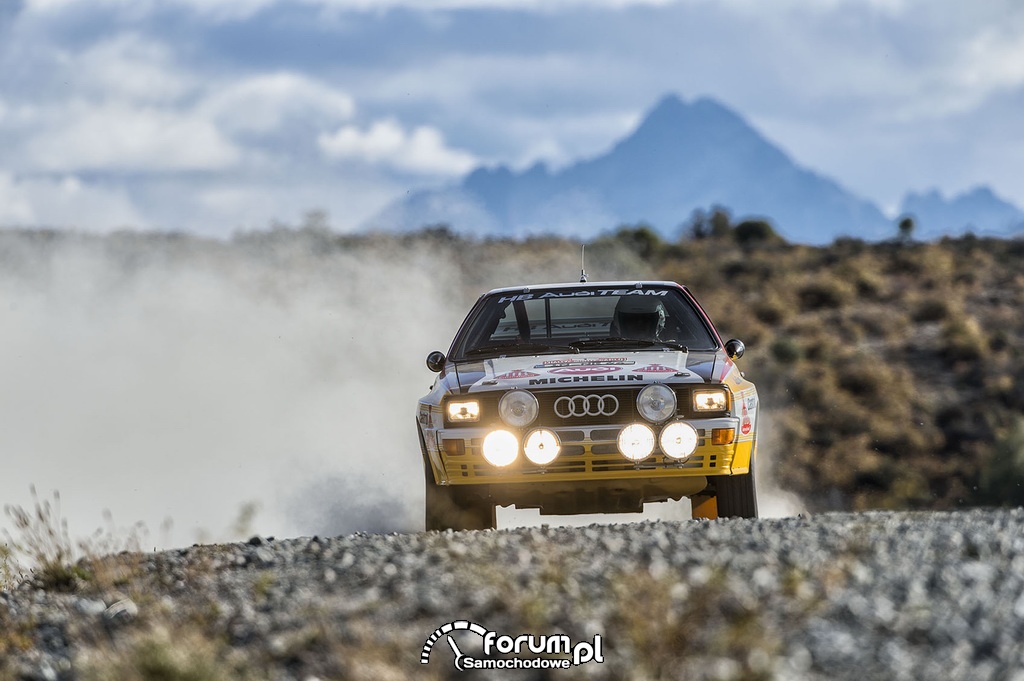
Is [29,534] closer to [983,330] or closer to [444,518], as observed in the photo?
[444,518]

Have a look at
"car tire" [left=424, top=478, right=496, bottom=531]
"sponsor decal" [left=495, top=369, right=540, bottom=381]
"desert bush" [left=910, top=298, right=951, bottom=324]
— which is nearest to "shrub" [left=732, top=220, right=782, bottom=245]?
"desert bush" [left=910, top=298, right=951, bottom=324]

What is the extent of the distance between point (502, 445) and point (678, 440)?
0.96 meters

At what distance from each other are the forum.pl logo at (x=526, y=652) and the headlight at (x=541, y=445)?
2.85 m

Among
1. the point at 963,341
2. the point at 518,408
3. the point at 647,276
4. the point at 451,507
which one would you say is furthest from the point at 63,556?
the point at 647,276

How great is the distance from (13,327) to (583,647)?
3133cm

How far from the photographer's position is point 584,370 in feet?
26.7

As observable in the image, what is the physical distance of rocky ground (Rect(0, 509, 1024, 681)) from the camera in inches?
184

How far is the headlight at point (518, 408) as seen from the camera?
7957 mm

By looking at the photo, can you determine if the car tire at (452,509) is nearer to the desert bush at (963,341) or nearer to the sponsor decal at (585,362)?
the sponsor decal at (585,362)

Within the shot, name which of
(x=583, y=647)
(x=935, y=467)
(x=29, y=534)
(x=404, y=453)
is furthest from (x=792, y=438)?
(x=583, y=647)

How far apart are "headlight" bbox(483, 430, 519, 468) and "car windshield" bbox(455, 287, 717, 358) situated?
96 centimetres

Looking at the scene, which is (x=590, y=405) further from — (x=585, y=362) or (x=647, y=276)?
(x=647, y=276)

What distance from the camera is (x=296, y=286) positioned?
41.3m

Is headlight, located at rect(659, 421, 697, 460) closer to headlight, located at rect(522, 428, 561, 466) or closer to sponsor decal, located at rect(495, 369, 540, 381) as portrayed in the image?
headlight, located at rect(522, 428, 561, 466)
